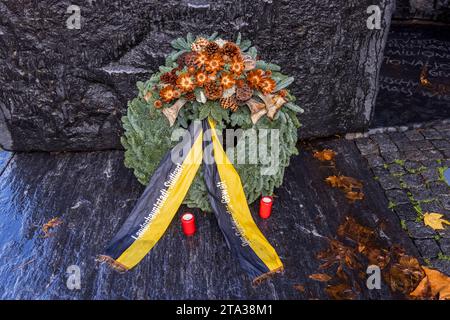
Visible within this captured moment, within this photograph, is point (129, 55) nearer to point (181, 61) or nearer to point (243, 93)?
point (181, 61)

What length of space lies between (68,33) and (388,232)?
3629 millimetres

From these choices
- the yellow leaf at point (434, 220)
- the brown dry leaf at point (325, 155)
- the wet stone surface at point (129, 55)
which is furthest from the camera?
the brown dry leaf at point (325, 155)

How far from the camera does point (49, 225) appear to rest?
3762mm

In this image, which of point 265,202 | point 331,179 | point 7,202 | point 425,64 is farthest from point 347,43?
point 7,202

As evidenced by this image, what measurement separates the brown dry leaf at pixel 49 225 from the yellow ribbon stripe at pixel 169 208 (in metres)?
0.82

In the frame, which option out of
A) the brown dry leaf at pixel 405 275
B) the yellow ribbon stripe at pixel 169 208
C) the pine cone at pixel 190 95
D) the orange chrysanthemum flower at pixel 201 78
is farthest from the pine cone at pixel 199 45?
the brown dry leaf at pixel 405 275

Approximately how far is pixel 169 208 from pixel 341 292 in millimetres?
1585

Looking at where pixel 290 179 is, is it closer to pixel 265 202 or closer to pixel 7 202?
pixel 265 202

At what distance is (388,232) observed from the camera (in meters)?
3.60

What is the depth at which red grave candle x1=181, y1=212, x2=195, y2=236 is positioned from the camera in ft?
11.5

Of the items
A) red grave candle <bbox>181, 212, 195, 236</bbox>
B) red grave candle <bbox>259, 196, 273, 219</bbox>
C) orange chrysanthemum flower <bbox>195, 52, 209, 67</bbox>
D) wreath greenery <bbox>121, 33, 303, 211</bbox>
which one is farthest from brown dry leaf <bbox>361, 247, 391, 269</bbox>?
orange chrysanthemum flower <bbox>195, 52, 209, 67</bbox>

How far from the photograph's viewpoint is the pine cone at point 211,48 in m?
3.29

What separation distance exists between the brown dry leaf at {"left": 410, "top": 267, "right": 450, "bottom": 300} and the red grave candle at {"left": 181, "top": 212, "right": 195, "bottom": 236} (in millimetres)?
1855

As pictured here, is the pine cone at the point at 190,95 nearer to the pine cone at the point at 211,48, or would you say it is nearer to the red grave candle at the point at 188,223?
the pine cone at the point at 211,48
